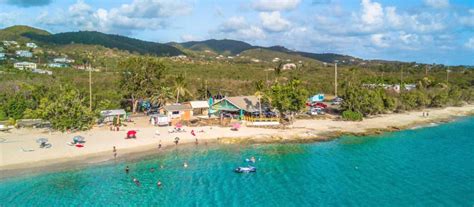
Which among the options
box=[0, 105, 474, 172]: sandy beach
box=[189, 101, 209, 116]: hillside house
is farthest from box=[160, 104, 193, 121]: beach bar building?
box=[0, 105, 474, 172]: sandy beach

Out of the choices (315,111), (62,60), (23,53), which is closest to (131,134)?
(315,111)

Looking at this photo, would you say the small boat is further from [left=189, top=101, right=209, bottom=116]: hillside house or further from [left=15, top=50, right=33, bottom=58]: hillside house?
[left=15, top=50, right=33, bottom=58]: hillside house

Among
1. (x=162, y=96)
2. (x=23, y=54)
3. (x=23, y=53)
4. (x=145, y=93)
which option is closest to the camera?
(x=162, y=96)

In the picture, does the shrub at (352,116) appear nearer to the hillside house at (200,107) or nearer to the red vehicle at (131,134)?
the hillside house at (200,107)

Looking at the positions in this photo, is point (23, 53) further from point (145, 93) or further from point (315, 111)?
point (315, 111)

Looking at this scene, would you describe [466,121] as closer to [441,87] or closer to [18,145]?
[441,87]

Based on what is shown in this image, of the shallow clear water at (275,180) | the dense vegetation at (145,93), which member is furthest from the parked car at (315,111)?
the shallow clear water at (275,180)
